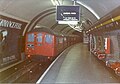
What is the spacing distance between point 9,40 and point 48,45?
3316 mm

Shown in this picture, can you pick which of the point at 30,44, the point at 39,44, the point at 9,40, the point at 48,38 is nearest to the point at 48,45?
the point at 48,38

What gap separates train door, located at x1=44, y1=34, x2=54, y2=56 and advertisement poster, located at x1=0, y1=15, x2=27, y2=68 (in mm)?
2272

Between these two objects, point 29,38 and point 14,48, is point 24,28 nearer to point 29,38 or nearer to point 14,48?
point 29,38

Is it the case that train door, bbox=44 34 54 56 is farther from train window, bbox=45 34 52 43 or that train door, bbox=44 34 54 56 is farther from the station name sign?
the station name sign

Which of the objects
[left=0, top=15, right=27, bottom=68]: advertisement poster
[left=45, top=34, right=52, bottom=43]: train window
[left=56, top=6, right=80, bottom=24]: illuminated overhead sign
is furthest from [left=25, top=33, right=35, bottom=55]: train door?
[left=56, top=6, right=80, bottom=24]: illuminated overhead sign

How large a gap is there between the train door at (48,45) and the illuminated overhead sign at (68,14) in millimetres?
5191

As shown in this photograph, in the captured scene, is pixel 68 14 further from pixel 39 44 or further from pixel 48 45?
pixel 39 44

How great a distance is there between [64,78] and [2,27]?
20.2 feet

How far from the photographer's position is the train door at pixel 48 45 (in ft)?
60.6

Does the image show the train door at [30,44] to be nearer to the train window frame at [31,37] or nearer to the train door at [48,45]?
the train window frame at [31,37]

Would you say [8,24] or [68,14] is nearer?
[68,14]

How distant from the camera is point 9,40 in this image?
1680 cm

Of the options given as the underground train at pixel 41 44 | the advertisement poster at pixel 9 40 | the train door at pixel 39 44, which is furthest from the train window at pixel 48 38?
the advertisement poster at pixel 9 40

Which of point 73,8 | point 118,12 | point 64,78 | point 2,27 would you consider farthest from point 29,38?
point 118,12
